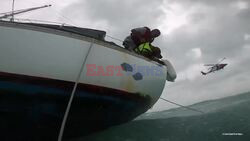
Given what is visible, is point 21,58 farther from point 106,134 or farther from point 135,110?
point 135,110

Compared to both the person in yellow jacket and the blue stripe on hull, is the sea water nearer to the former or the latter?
the blue stripe on hull

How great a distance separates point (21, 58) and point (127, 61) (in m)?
2.41

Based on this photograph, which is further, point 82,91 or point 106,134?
point 106,134

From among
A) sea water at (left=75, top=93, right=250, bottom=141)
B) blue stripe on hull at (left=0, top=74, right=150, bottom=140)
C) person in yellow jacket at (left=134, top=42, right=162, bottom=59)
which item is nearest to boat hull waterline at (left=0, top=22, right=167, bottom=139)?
blue stripe on hull at (left=0, top=74, right=150, bottom=140)

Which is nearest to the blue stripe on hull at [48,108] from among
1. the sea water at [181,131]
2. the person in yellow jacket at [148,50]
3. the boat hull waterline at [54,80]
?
the boat hull waterline at [54,80]

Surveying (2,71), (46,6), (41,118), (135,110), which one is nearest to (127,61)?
(135,110)

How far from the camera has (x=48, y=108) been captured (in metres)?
4.79

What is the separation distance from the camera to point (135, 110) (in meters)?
6.69

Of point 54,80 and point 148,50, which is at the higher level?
point 148,50

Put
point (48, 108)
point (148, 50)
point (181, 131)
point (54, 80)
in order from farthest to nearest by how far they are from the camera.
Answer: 1. point (148, 50)
2. point (181, 131)
3. point (48, 108)
4. point (54, 80)

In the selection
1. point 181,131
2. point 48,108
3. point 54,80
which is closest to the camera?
point 54,80

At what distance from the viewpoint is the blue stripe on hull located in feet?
14.9

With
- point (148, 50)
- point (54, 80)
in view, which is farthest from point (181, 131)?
point (54, 80)

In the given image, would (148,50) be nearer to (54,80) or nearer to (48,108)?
(54,80)
